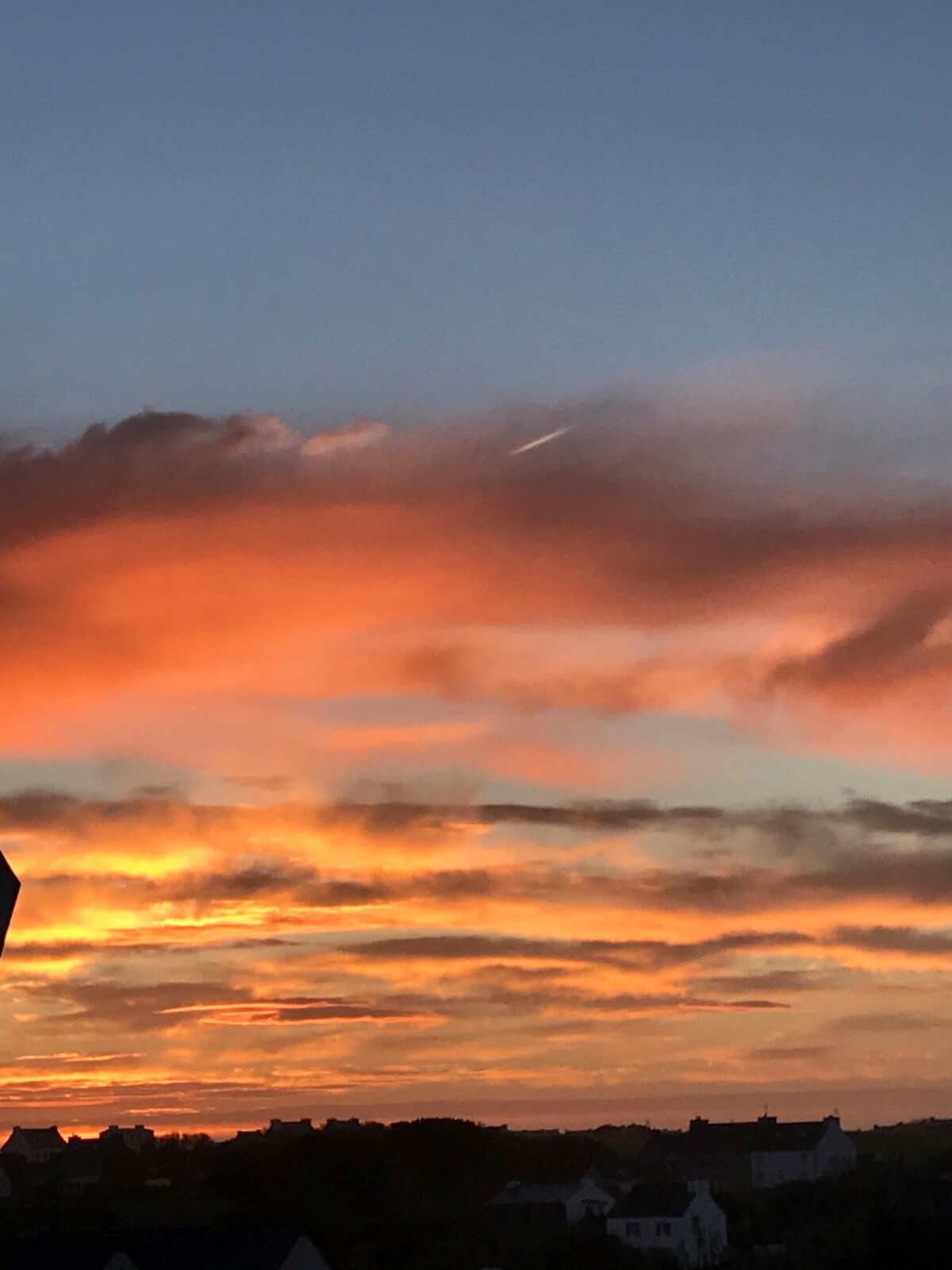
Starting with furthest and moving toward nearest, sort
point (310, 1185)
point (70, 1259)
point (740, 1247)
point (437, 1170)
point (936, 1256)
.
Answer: point (437, 1170) → point (310, 1185) → point (740, 1247) → point (936, 1256) → point (70, 1259)

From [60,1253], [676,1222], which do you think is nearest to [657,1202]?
[676,1222]

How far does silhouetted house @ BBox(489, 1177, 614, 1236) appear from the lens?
16888 cm

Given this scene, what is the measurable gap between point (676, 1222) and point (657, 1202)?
399cm

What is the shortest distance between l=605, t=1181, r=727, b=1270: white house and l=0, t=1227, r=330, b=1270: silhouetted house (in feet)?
156

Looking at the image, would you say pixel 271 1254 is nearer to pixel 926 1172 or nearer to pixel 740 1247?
pixel 740 1247

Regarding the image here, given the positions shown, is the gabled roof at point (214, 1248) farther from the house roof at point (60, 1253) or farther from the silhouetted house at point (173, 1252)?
the house roof at point (60, 1253)

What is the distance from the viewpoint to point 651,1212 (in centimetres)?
16038

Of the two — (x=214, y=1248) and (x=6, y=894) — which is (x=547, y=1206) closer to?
(x=214, y=1248)

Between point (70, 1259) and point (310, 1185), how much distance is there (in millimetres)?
62098

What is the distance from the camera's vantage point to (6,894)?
5403 centimetres

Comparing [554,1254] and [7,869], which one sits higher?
[7,869]

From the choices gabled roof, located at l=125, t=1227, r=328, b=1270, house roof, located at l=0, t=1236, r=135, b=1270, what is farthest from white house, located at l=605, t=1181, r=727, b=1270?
house roof, located at l=0, t=1236, r=135, b=1270

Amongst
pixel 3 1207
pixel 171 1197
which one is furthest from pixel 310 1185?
pixel 3 1207

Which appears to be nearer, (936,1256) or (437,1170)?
(936,1256)
